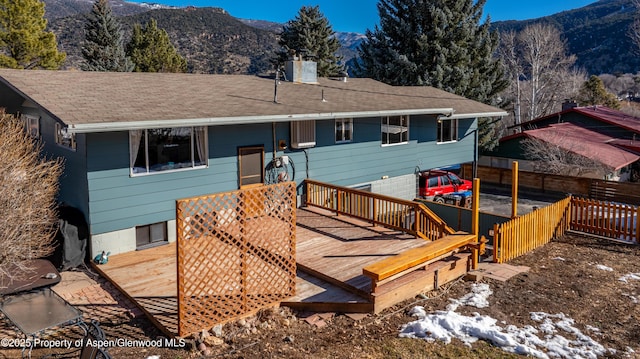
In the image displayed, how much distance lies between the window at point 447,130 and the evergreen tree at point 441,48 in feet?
34.8

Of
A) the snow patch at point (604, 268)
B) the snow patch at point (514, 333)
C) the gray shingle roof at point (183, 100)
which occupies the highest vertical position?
the gray shingle roof at point (183, 100)

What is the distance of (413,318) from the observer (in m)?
8.09

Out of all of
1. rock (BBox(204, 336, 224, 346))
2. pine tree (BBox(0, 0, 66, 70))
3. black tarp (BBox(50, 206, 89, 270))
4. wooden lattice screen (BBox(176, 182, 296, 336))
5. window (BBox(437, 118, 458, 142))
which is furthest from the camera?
pine tree (BBox(0, 0, 66, 70))

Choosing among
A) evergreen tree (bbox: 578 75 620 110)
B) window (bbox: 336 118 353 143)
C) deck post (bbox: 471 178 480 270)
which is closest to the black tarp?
window (bbox: 336 118 353 143)

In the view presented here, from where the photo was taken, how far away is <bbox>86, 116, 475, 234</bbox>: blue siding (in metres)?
10.3

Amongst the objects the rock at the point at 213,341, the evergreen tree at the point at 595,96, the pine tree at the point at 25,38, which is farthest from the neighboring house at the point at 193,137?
the evergreen tree at the point at 595,96

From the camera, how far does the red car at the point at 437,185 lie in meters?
18.8

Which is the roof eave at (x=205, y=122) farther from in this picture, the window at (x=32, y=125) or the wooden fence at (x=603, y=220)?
the wooden fence at (x=603, y=220)

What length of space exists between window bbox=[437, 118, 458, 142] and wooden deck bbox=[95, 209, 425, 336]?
8.26 m

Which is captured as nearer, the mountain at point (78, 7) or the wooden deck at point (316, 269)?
the wooden deck at point (316, 269)

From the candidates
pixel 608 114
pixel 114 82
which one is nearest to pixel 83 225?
pixel 114 82

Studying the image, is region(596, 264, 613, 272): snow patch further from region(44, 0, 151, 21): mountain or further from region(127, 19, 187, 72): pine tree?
region(44, 0, 151, 21): mountain

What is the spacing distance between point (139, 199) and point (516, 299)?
27.1 ft

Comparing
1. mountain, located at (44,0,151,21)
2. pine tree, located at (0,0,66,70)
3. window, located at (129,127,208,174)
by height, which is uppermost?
mountain, located at (44,0,151,21)
